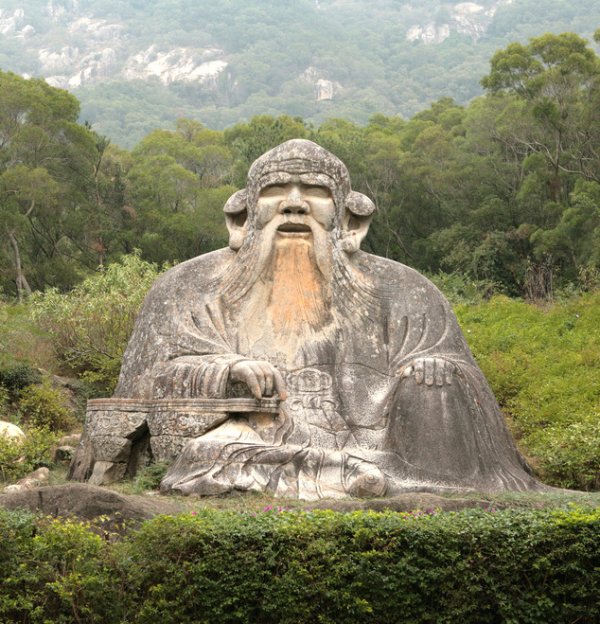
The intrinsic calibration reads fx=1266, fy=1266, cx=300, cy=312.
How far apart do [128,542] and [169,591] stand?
0.41 meters

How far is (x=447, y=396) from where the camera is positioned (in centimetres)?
1034

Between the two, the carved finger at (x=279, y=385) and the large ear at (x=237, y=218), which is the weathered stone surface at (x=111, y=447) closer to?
the carved finger at (x=279, y=385)

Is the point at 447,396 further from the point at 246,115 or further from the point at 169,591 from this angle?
the point at 246,115

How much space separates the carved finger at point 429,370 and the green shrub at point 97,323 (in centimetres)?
755

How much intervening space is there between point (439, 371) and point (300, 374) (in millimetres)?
1288

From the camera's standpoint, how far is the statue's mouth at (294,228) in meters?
11.3

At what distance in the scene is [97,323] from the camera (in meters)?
18.1

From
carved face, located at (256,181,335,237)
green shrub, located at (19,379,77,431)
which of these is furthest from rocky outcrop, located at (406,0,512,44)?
carved face, located at (256,181,335,237)

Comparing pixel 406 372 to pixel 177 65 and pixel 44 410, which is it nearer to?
pixel 44 410

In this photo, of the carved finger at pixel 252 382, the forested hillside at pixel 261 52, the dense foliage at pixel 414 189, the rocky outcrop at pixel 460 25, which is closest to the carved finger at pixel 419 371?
the carved finger at pixel 252 382

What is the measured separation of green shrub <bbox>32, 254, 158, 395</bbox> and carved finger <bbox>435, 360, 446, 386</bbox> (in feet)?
25.0

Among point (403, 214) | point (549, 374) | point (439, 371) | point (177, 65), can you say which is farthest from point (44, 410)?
point (177, 65)

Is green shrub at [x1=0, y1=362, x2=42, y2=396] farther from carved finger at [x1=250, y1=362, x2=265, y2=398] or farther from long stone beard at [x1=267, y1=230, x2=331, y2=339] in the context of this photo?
carved finger at [x1=250, y1=362, x2=265, y2=398]

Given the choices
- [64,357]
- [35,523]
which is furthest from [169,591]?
[64,357]
